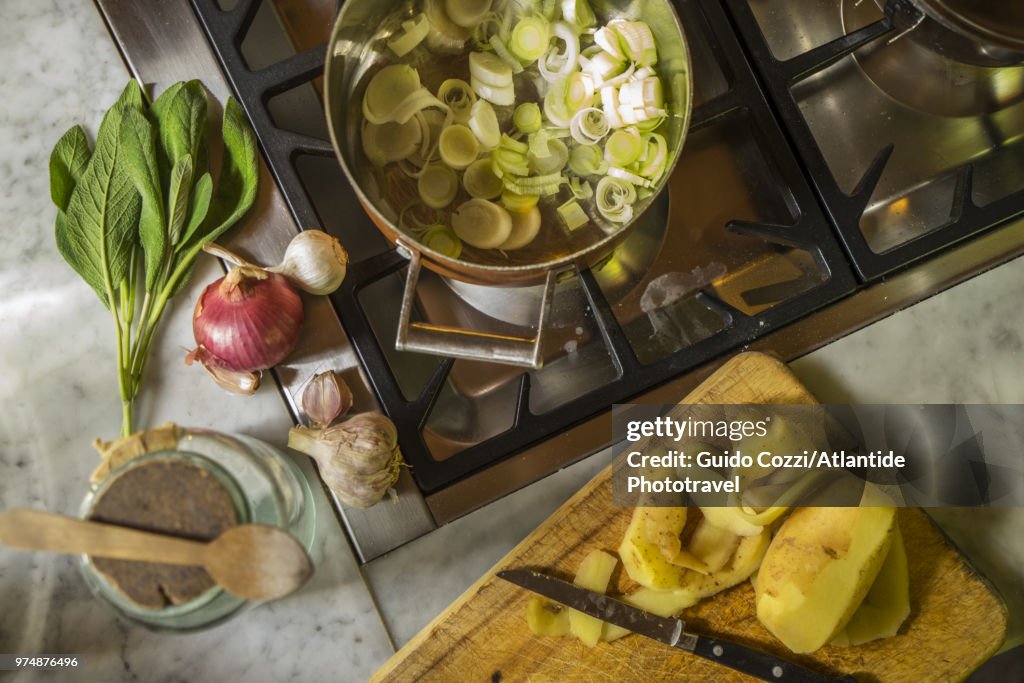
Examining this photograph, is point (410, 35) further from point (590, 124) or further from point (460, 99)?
point (590, 124)

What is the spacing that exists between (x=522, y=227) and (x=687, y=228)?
0.65 feet

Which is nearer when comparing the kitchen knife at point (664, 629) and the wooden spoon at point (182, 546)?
the wooden spoon at point (182, 546)

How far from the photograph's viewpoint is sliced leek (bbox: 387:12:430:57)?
79cm

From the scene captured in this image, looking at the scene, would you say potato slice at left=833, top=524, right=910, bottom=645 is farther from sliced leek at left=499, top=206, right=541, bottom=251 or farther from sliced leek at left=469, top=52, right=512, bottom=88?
sliced leek at left=469, top=52, right=512, bottom=88

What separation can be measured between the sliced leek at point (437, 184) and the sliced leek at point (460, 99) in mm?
57

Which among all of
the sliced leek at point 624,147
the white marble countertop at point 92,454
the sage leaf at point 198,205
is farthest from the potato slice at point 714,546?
the sage leaf at point 198,205

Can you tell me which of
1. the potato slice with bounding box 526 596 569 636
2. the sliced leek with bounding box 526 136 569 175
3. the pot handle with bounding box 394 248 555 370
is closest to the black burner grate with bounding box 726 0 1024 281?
the sliced leek with bounding box 526 136 569 175

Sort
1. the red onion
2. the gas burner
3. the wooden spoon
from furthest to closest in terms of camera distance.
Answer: the gas burner → the red onion → the wooden spoon

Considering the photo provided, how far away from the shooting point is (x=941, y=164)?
2.95ft

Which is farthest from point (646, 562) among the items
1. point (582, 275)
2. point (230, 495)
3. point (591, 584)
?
point (230, 495)

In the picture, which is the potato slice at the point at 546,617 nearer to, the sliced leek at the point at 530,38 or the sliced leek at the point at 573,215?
the sliced leek at the point at 573,215

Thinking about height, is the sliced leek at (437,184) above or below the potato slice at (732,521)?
above

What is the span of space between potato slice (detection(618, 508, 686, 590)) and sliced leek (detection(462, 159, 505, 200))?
0.36m

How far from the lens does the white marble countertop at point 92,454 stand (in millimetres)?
806
